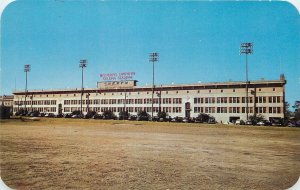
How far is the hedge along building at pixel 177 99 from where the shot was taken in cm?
6022

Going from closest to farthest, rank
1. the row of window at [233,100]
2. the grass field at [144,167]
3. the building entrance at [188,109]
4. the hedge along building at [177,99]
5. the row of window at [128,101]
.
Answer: the grass field at [144,167] → the row of window at [233,100] → the hedge along building at [177,99] → the building entrance at [188,109] → the row of window at [128,101]

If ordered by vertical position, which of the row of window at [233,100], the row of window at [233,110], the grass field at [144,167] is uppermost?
the row of window at [233,100]

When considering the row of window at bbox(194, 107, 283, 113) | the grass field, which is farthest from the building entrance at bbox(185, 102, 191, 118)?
the grass field

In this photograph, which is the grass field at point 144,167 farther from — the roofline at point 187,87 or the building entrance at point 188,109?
the building entrance at point 188,109

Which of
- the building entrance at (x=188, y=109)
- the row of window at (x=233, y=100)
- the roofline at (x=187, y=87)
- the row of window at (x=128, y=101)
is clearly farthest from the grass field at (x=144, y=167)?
the row of window at (x=128, y=101)

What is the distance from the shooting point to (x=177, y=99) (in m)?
70.0

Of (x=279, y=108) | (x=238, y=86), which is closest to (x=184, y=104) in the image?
(x=238, y=86)

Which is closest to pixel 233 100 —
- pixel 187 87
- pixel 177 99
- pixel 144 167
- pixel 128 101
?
pixel 187 87

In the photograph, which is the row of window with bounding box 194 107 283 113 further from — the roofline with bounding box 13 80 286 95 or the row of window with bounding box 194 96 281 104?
the roofline with bounding box 13 80 286 95

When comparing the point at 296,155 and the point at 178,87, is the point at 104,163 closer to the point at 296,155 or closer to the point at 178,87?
the point at 296,155

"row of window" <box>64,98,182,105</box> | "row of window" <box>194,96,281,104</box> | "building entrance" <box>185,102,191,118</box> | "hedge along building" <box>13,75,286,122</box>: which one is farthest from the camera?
"row of window" <box>64,98,182,105</box>

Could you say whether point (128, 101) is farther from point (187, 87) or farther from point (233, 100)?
point (233, 100)

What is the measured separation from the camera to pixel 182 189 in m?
9.64

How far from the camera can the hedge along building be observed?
60219mm
